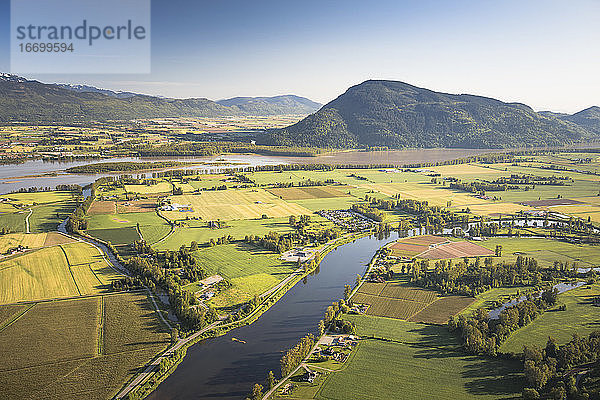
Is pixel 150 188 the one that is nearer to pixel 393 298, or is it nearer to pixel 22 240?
pixel 22 240

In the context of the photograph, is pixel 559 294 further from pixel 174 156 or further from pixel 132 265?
pixel 174 156

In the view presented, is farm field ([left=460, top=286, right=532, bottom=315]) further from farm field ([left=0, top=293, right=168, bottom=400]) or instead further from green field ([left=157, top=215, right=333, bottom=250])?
farm field ([left=0, top=293, right=168, bottom=400])

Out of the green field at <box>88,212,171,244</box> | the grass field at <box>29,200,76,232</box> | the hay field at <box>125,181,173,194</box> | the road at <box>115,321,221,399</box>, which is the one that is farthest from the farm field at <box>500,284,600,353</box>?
the hay field at <box>125,181,173,194</box>

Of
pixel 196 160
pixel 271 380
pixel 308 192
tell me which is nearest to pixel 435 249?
pixel 271 380

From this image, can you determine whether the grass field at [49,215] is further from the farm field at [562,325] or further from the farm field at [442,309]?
the farm field at [562,325]

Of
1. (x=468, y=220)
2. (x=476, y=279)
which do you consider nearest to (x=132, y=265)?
(x=476, y=279)

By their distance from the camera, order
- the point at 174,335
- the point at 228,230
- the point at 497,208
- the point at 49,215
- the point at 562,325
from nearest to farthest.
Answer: the point at 174,335
the point at 562,325
the point at 228,230
the point at 49,215
the point at 497,208
